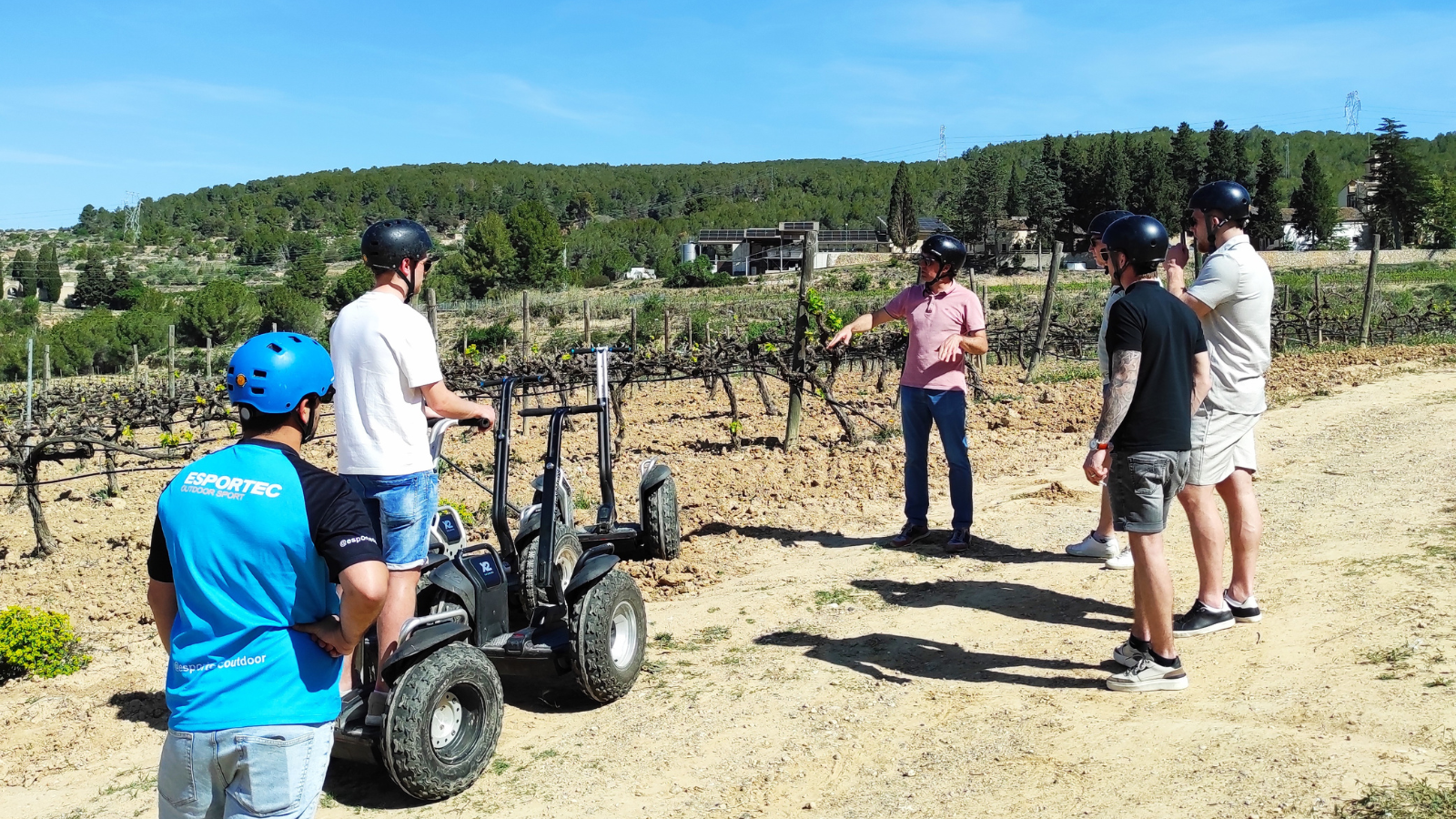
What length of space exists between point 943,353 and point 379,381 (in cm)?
350

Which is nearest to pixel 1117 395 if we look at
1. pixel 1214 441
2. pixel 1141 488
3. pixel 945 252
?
pixel 1141 488

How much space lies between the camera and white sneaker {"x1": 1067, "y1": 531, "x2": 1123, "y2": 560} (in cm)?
586

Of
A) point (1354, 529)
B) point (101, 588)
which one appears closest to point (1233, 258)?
point (1354, 529)

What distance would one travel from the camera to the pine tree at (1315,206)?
69875 mm

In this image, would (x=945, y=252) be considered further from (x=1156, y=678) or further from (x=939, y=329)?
(x=1156, y=678)

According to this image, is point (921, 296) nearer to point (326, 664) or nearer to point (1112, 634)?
point (1112, 634)

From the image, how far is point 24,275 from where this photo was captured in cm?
7925

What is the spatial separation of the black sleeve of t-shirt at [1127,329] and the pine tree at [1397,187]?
229 feet

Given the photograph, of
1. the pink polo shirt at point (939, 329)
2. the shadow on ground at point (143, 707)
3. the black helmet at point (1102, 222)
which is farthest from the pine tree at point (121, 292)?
the black helmet at point (1102, 222)

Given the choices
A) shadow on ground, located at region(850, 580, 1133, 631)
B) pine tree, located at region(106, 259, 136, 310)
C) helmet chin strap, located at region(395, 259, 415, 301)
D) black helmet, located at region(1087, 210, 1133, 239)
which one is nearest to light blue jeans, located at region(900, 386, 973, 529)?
shadow on ground, located at region(850, 580, 1133, 631)

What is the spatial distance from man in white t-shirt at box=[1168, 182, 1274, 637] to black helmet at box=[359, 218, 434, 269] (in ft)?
10.2

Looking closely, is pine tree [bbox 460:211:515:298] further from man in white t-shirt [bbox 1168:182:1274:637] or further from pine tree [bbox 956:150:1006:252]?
man in white t-shirt [bbox 1168:182:1274:637]

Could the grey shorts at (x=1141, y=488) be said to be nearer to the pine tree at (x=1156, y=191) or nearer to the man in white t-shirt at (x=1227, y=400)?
the man in white t-shirt at (x=1227, y=400)

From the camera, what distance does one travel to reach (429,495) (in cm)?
362
